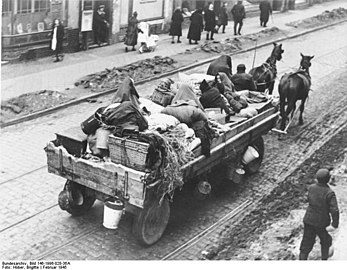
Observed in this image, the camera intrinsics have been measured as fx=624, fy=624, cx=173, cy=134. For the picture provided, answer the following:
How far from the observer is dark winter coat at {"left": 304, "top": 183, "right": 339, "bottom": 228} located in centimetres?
655

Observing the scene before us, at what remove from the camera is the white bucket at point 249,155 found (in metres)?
8.79

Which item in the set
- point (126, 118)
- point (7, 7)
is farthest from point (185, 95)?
point (7, 7)

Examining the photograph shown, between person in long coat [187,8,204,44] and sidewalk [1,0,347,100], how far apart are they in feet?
0.91

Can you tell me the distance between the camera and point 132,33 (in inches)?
615

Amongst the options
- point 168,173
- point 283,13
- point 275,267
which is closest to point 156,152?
point 168,173

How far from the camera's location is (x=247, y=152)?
28.9 feet

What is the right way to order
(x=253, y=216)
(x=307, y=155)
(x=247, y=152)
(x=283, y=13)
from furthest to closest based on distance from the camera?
(x=283, y=13) → (x=307, y=155) → (x=247, y=152) → (x=253, y=216)

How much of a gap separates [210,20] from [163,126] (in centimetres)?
1035

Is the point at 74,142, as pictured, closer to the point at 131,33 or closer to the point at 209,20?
the point at 131,33

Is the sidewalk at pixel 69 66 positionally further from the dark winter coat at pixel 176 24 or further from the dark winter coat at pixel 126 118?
the dark winter coat at pixel 126 118

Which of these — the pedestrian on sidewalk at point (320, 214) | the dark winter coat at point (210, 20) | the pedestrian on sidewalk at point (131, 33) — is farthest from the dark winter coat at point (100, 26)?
the pedestrian on sidewalk at point (320, 214)

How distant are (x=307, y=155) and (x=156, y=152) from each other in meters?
4.08

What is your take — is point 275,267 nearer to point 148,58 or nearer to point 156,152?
point 156,152

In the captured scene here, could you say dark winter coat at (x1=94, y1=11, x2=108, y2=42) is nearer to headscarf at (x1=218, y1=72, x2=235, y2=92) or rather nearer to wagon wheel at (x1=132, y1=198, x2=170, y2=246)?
headscarf at (x1=218, y1=72, x2=235, y2=92)
